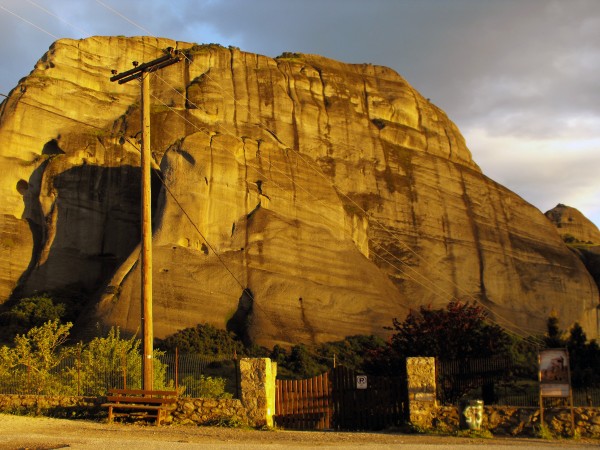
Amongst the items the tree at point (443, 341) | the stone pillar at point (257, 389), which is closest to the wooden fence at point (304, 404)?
the stone pillar at point (257, 389)

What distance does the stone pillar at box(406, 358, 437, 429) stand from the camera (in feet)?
67.9

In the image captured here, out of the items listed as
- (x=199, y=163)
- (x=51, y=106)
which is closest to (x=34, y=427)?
(x=199, y=163)

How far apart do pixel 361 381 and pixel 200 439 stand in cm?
493

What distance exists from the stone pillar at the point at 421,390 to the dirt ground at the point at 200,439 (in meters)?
0.83

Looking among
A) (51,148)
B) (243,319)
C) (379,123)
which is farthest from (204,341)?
(379,123)

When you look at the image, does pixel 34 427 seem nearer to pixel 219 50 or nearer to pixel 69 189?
pixel 69 189

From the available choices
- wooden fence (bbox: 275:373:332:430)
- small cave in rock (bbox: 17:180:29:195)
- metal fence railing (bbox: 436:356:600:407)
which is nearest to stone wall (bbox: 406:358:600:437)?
metal fence railing (bbox: 436:356:600:407)

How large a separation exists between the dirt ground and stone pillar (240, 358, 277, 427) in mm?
789

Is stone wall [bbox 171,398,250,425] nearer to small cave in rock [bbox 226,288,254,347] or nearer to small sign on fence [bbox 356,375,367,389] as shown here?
small sign on fence [bbox 356,375,367,389]

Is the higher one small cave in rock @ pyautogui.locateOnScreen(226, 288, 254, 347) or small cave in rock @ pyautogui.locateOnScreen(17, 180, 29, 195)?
small cave in rock @ pyautogui.locateOnScreen(17, 180, 29, 195)

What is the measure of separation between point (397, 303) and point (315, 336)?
9267 mm

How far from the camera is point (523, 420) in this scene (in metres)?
20.0

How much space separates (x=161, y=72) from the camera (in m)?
77.1

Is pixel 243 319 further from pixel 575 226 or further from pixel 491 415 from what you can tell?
pixel 575 226
